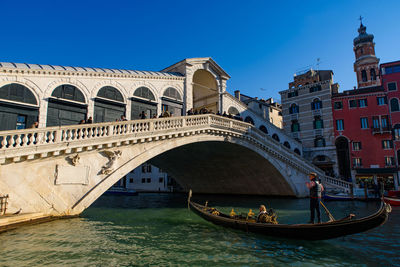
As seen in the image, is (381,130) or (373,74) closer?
(381,130)

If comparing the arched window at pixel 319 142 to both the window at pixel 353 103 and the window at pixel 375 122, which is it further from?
the window at pixel 375 122

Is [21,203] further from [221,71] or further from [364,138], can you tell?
[364,138]

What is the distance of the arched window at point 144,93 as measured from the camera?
16141mm

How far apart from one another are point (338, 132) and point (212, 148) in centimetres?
1698

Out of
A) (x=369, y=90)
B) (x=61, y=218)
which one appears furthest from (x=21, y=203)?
(x=369, y=90)

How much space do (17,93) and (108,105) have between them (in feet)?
14.3

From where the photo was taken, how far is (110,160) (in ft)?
35.8

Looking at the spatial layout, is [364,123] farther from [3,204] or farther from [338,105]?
[3,204]

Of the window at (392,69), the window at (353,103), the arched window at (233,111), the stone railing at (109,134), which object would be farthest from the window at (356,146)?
the arched window at (233,111)

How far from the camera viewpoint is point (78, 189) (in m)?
10.1

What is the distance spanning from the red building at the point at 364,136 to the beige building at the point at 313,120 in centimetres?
92

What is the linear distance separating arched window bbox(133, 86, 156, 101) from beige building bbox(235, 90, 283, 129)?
17226 mm

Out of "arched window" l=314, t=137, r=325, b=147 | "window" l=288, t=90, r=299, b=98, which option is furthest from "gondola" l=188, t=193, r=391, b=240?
"window" l=288, t=90, r=299, b=98

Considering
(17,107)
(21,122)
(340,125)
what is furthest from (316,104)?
(17,107)
